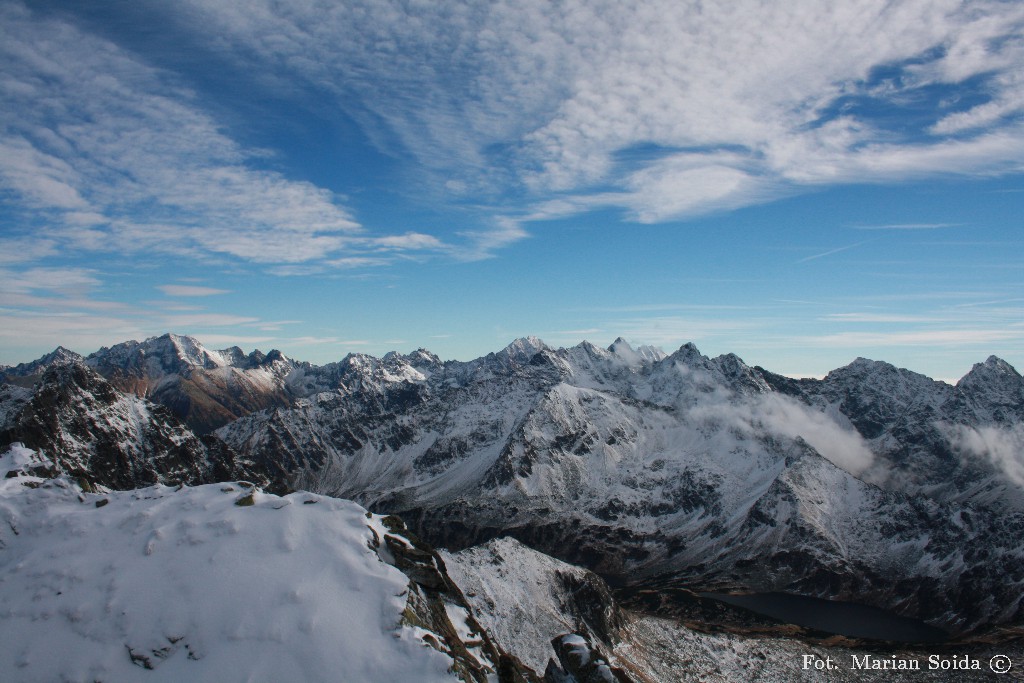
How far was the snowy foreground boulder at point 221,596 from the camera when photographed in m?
40.5

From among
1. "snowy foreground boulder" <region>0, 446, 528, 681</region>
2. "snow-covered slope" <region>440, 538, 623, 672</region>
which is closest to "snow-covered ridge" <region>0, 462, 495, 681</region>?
"snowy foreground boulder" <region>0, 446, 528, 681</region>

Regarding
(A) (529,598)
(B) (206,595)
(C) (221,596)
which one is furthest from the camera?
(A) (529,598)

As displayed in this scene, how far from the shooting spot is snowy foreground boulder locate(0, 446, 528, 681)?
40500 millimetres

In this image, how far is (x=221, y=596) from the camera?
44250mm

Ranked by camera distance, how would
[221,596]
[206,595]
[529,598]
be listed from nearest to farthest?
[221,596], [206,595], [529,598]

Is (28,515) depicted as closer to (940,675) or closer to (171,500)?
(171,500)

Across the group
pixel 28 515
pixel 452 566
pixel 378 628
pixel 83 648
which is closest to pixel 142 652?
pixel 83 648

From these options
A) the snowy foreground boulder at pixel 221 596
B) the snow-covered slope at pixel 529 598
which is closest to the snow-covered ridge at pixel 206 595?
the snowy foreground boulder at pixel 221 596

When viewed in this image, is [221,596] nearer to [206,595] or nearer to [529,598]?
[206,595]

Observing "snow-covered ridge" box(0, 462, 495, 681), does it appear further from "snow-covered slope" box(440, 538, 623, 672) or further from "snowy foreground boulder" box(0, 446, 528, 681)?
"snow-covered slope" box(440, 538, 623, 672)

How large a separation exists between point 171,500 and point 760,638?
168m

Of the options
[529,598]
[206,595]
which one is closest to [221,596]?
[206,595]

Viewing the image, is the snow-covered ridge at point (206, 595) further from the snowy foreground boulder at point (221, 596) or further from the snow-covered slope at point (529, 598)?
the snow-covered slope at point (529, 598)

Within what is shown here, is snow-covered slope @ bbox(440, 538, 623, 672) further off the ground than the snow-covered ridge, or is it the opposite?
the snow-covered ridge
